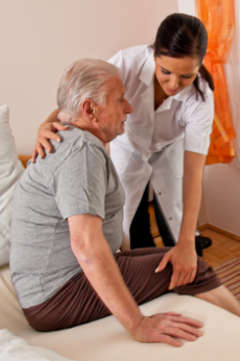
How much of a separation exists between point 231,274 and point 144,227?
1.67ft

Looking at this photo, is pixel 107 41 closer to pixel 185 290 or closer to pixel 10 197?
pixel 10 197

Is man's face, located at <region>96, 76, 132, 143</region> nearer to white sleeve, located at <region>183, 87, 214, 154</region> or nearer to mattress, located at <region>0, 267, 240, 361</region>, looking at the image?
white sleeve, located at <region>183, 87, 214, 154</region>

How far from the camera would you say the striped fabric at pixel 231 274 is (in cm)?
179

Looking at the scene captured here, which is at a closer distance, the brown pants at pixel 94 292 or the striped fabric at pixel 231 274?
the brown pants at pixel 94 292

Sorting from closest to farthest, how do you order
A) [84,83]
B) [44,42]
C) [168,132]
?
1. [84,83]
2. [168,132]
3. [44,42]

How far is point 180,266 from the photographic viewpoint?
3.43ft

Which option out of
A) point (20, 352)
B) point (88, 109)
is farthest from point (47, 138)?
point (20, 352)

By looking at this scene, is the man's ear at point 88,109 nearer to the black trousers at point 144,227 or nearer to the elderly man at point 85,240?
the elderly man at point 85,240

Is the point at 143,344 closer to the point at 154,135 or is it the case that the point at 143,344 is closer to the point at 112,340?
the point at 112,340

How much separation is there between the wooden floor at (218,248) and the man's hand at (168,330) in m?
1.15

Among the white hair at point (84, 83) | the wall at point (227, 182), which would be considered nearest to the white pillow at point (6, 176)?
the white hair at point (84, 83)

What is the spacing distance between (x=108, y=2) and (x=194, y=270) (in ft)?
4.60

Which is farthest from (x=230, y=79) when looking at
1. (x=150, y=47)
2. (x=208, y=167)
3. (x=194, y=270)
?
(x=194, y=270)

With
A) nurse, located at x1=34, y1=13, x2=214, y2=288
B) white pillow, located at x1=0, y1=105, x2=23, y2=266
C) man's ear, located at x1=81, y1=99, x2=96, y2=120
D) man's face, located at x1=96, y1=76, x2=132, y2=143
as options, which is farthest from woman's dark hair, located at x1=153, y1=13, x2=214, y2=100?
white pillow, located at x1=0, y1=105, x2=23, y2=266
